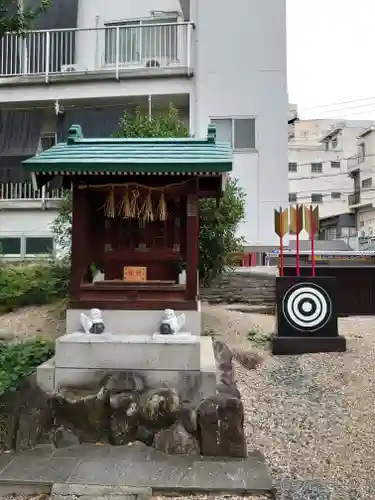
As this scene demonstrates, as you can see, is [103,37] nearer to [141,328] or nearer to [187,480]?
[141,328]

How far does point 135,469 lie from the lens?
4695 mm

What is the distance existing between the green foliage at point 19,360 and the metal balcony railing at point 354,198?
128 feet

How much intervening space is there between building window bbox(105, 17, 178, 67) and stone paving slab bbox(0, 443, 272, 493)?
12944mm

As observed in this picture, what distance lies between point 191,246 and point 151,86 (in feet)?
31.2

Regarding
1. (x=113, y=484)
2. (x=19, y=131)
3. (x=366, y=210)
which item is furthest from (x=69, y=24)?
(x=366, y=210)

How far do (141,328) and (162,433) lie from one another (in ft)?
5.19

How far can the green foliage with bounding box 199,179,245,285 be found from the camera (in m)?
9.82

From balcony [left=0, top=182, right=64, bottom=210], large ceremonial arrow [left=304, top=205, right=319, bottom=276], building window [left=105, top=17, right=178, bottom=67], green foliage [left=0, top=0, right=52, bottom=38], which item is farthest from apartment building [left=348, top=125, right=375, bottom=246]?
green foliage [left=0, top=0, right=52, bottom=38]

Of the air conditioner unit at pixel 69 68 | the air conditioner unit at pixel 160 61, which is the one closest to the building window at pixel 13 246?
the air conditioner unit at pixel 69 68

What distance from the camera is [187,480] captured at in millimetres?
4492

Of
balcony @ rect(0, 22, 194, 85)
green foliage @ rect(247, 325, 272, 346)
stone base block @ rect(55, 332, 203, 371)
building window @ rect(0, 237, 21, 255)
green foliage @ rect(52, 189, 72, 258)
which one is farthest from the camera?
building window @ rect(0, 237, 21, 255)

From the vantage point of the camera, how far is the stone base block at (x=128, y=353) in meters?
5.80

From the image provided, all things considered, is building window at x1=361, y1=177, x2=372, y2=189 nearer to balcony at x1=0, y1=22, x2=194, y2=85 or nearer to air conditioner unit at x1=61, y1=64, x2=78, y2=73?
balcony at x1=0, y1=22, x2=194, y2=85

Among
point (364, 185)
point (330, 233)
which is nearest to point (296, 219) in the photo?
point (364, 185)
